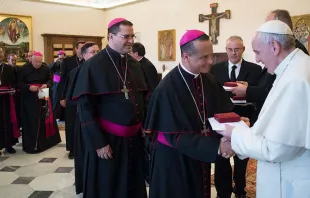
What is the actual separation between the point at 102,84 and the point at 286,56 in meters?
1.58

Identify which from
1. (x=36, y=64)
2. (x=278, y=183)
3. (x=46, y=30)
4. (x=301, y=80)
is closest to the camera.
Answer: (x=301, y=80)

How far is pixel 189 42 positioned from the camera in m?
2.10

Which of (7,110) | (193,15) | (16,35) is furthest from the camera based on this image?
(16,35)

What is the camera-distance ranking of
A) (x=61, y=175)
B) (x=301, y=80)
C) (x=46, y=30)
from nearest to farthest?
(x=301, y=80), (x=61, y=175), (x=46, y=30)

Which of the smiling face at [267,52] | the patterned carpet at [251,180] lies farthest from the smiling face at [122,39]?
the patterned carpet at [251,180]

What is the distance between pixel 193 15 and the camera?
1011 centimetres

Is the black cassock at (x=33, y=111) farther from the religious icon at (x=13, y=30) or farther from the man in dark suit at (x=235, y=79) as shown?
the religious icon at (x=13, y=30)

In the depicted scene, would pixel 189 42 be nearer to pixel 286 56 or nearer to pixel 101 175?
pixel 286 56


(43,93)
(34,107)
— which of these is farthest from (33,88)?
(34,107)

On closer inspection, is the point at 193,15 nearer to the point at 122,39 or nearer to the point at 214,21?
the point at 214,21

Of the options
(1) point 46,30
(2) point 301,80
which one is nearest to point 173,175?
(2) point 301,80

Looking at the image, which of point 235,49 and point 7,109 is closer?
point 235,49

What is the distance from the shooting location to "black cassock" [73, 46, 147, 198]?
2.72m

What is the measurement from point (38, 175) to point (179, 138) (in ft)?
10.4
